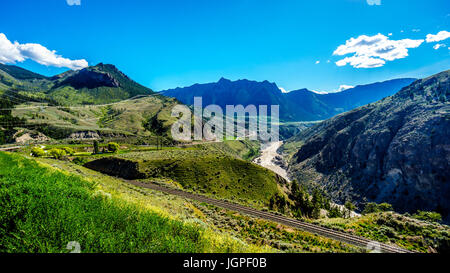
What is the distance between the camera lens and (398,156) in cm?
12175

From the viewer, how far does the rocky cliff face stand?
10462 cm

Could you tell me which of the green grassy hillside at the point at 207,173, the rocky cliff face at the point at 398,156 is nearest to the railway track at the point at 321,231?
the green grassy hillside at the point at 207,173


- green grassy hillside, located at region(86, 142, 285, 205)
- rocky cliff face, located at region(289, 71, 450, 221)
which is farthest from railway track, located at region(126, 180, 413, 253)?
rocky cliff face, located at region(289, 71, 450, 221)

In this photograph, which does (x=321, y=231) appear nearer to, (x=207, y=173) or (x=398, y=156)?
(x=207, y=173)

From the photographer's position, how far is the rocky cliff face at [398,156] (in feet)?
343

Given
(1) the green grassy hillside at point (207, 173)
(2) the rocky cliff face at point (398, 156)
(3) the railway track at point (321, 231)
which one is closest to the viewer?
(3) the railway track at point (321, 231)

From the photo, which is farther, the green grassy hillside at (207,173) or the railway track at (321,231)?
the green grassy hillside at (207,173)

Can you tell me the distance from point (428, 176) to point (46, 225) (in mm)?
157975

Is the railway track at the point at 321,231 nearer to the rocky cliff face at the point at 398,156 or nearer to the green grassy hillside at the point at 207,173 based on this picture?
the green grassy hillside at the point at 207,173

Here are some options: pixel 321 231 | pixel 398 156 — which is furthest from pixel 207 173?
pixel 398 156

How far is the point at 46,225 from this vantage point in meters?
8.55

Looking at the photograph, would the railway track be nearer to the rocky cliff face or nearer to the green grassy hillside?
the green grassy hillside
